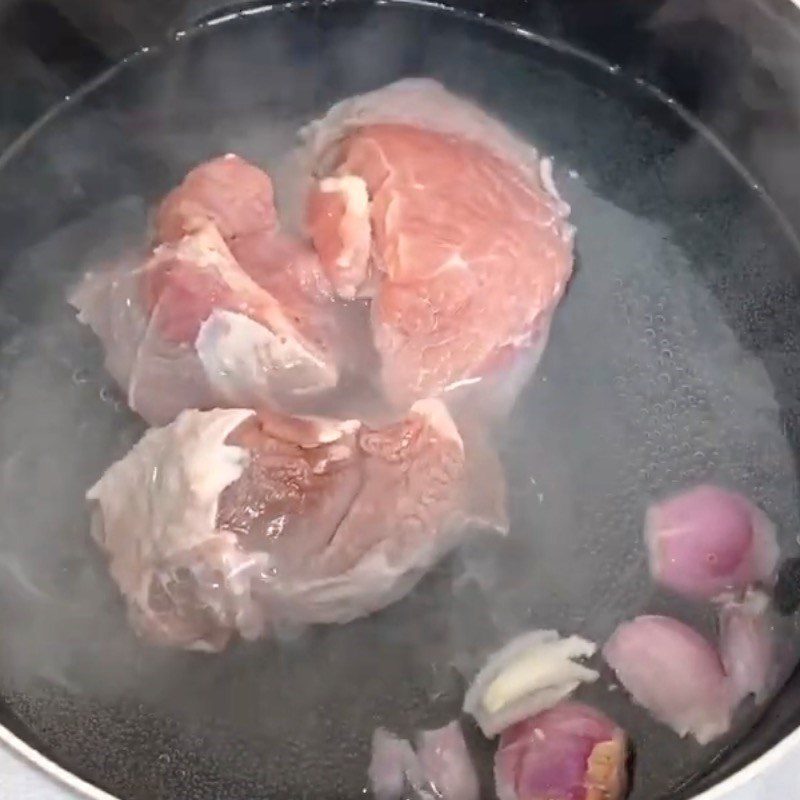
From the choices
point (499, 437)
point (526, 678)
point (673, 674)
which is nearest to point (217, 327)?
point (499, 437)

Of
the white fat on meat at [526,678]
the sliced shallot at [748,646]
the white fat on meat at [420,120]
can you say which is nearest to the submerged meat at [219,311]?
the white fat on meat at [420,120]

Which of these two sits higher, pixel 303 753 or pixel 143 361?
pixel 143 361

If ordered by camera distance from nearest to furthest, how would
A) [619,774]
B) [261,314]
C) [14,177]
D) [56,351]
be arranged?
[619,774] < [261,314] < [56,351] < [14,177]

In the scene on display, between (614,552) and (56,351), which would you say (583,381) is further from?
(56,351)

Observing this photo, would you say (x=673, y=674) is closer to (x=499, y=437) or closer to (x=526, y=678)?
(x=526, y=678)

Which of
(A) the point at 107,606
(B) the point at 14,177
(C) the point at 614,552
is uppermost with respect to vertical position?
(C) the point at 614,552

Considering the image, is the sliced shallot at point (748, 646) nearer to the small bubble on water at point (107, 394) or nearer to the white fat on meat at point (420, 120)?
the white fat on meat at point (420, 120)

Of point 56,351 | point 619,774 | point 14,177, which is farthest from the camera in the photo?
point 14,177

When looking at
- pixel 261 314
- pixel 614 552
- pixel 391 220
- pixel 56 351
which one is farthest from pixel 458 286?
pixel 56 351
